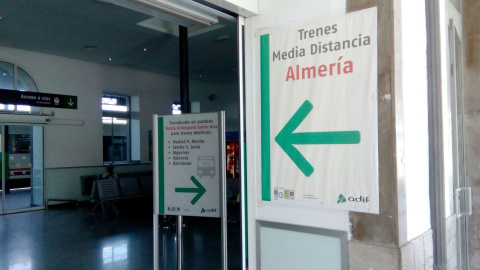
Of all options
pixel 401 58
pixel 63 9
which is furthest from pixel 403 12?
pixel 63 9

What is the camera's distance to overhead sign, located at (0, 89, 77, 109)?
345 inches

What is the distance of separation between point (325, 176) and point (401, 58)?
2.62 feet

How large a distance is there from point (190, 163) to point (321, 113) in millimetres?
1352

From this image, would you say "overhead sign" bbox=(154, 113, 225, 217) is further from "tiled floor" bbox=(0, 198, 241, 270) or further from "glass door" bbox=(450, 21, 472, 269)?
"glass door" bbox=(450, 21, 472, 269)

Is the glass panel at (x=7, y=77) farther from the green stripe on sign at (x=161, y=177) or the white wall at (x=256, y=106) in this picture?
the white wall at (x=256, y=106)

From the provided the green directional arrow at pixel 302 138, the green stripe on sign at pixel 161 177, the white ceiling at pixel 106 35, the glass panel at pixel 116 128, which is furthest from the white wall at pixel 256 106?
the glass panel at pixel 116 128

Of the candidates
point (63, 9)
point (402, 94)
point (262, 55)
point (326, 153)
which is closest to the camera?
point (402, 94)

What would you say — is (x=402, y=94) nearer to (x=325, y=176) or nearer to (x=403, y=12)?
(x=403, y=12)

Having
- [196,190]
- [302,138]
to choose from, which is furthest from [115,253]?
[302,138]

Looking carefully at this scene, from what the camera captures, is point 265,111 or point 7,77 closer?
point 265,111

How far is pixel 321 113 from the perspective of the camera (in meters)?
2.28

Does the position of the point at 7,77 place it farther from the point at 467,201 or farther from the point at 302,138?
the point at 467,201

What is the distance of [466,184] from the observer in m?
3.54

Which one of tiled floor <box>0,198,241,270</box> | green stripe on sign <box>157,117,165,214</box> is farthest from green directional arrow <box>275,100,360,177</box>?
tiled floor <box>0,198,241,270</box>
